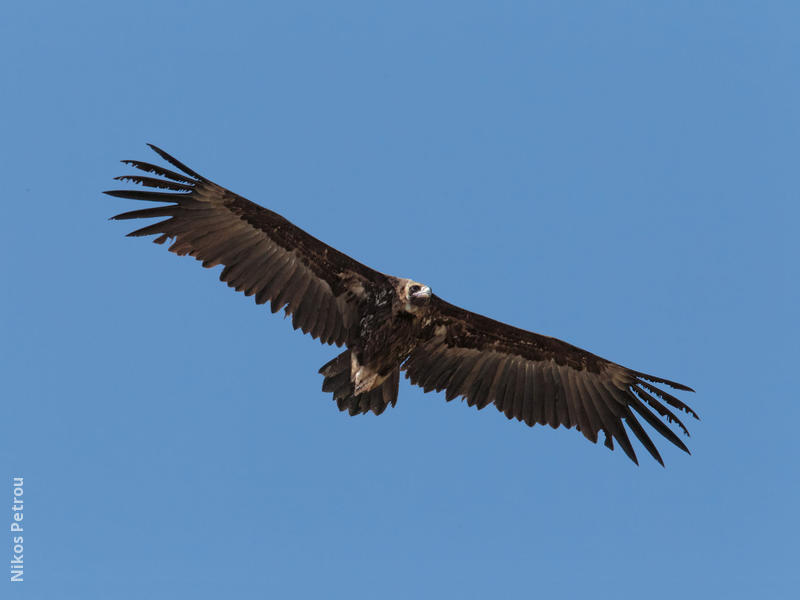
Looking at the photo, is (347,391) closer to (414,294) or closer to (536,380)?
(414,294)

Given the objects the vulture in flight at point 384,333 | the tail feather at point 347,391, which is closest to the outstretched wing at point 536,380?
the vulture in flight at point 384,333

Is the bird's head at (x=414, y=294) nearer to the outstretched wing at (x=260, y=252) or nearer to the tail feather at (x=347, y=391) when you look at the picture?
the outstretched wing at (x=260, y=252)

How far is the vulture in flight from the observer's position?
15.9m

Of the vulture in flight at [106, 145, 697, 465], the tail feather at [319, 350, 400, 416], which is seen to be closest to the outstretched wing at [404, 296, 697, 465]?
the vulture in flight at [106, 145, 697, 465]

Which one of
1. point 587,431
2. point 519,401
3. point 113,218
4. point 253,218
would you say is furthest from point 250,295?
point 587,431

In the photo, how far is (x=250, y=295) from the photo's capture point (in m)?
16.3

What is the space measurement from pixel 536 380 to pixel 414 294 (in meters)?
3.27

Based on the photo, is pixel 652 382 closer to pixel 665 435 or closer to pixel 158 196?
pixel 665 435

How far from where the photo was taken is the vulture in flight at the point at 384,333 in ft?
52.2

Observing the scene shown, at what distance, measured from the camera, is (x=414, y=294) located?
16.1m

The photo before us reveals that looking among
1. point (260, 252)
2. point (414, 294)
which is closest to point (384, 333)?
point (414, 294)

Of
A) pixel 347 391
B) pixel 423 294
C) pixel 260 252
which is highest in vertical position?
pixel 260 252

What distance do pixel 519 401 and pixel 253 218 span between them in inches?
218

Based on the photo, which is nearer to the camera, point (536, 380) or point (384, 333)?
point (384, 333)
